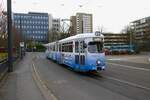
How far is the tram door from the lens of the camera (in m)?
22.3

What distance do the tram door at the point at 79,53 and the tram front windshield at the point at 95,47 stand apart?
589mm

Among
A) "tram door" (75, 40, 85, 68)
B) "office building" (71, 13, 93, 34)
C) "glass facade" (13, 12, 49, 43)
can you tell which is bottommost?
"tram door" (75, 40, 85, 68)

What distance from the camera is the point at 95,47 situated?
22078 mm

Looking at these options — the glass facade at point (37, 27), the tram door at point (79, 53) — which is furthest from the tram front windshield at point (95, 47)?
the glass facade at point (37, 27)

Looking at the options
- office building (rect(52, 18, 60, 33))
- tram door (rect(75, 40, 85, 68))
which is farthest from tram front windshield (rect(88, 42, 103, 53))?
office building (rect(52, 18, 60, 33))

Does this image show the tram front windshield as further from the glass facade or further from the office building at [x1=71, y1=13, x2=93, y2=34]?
the glass facade

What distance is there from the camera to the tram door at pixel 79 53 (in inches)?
880

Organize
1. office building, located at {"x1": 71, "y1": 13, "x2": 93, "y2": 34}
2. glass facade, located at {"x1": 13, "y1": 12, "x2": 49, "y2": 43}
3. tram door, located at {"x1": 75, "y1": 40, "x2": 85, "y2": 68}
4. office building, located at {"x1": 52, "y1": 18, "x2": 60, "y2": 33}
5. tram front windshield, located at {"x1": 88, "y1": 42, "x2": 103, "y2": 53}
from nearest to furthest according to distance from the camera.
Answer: tram front windshield, located at {"x1": 88, "y1": 42, "x2": 103, "y2": 53}, tram door, located at {"x1": 75, "y1": 40, "x2": 85, "y2": 68}, office building, located at {"x1": 71, "y1": 13, "x2": 93, "y2": 34}, office building, located at {"x1": 52, "y1": 18, "x2": 60, "y2": 33}, glass facade, located at {"x1": 13, "y1": 12, "x2": 49, "y2": 43}

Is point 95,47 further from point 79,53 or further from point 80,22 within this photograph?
point 80,22

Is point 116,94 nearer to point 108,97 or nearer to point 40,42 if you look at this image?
point 108,97

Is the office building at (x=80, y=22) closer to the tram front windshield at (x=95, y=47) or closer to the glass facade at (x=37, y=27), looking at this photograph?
the tram front windshield at (x=95, y=47)

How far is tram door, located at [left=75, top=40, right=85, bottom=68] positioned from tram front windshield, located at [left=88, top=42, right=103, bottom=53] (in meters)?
0.59

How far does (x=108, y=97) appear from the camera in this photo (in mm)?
11719

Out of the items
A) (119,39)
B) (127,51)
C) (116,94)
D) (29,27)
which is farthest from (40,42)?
(116,94)
